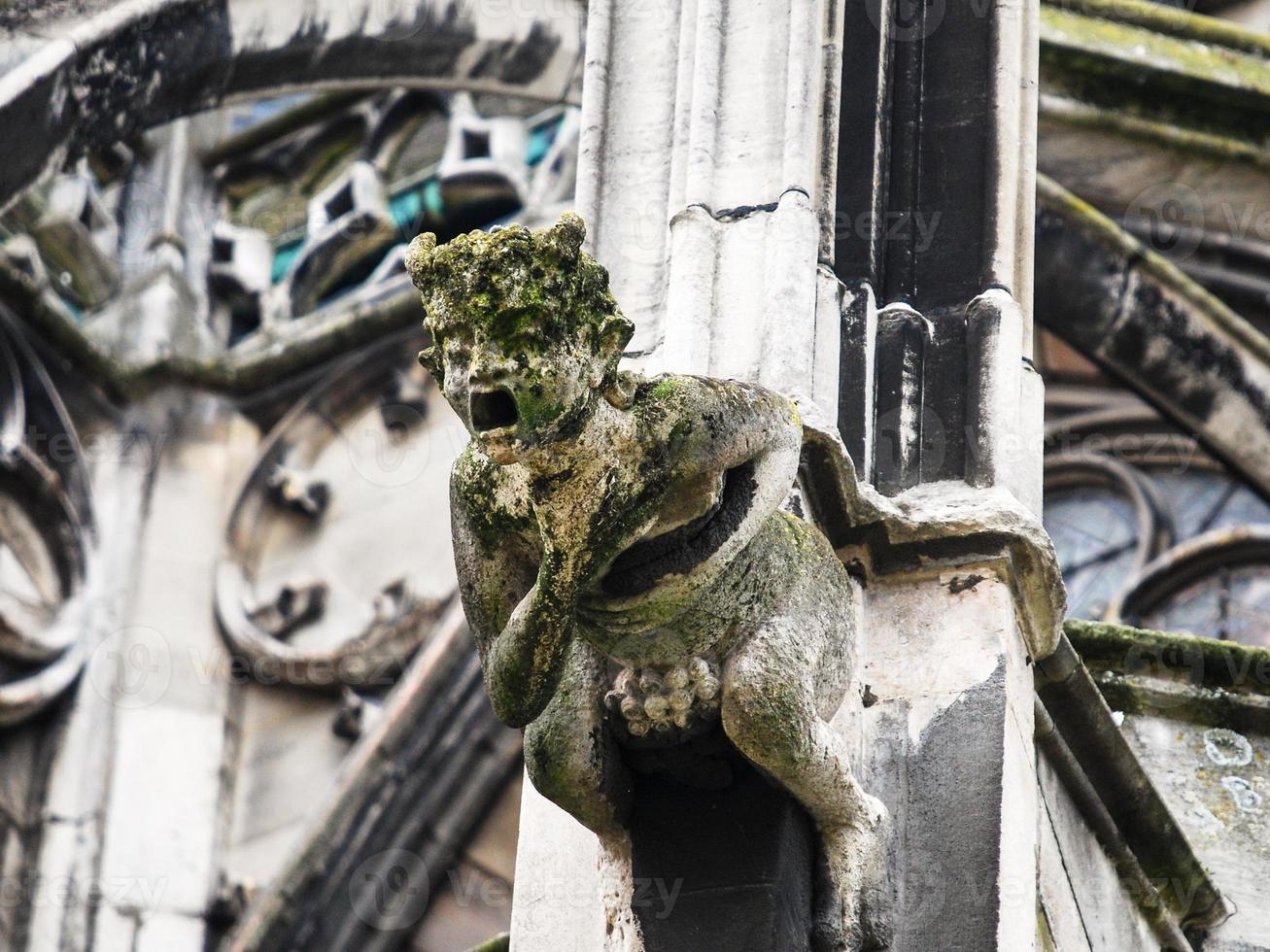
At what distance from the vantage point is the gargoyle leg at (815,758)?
389 cm

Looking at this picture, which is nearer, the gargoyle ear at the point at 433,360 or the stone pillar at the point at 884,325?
the gargoyle ear at the point at 433,360

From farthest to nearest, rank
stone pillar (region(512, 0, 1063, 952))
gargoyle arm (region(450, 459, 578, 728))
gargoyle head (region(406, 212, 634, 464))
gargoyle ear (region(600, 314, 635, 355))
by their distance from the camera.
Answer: stone pillar (region(512, 0, 1063, 952)) < gargoyle arm (region(450, 459, 578, 728)) < gargoyle ear (region(600, 314, 635, 355)) < gargoyle head (region(406, 212, 634, 464))

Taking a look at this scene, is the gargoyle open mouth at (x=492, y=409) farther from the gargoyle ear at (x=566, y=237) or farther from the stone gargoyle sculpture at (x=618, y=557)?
the gargoyle ear at (x=566, y=237)

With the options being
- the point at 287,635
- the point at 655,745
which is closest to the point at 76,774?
the point at 287,635

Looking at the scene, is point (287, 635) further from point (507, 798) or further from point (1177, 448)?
point (1177, 448)

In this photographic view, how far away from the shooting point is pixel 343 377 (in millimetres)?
9195

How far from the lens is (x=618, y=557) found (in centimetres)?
377

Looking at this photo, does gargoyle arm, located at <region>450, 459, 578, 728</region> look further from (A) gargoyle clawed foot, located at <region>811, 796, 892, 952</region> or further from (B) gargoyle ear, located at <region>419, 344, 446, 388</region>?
(A) gargoyle clawed foot, located at <region>811, 796, 892, 952</region>

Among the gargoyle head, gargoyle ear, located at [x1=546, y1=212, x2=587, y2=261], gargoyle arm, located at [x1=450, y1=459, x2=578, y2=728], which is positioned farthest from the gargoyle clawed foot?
gargoyle ear, located at [x1=546, y1=212, x2=587, y2=261]

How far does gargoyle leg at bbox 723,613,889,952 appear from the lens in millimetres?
3891

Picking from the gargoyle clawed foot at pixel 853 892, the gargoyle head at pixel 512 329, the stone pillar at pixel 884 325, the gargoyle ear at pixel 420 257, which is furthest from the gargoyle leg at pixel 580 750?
the gargoyle ear at pixel 420 257

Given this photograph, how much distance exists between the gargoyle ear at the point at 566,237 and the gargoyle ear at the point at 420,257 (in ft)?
0.47

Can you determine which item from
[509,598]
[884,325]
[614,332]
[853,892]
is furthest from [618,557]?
[884,325]

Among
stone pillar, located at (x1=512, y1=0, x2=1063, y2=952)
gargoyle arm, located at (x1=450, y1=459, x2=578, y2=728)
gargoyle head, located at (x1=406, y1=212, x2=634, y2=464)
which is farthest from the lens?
stone pillar, located at (x1=512, y1=0, x2=1063, y2=952)
